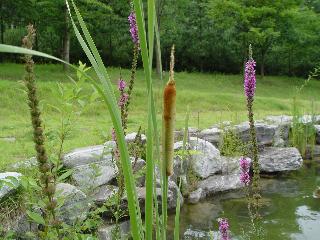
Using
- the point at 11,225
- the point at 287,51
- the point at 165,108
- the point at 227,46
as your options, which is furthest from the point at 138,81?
the point at 165,108

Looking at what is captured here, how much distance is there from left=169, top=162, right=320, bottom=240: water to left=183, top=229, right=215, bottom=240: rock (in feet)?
0.22

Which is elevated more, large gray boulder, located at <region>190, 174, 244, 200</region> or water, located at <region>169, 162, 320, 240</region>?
large gray boulder, located at <region>190, 174, 244, 200</region>

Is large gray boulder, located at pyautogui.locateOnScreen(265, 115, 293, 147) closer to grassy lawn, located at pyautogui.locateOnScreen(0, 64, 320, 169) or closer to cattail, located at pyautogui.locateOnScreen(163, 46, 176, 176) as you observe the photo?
grassy lawn, located at pyautogui.locateOnScreen(0, 64, 320, 169)

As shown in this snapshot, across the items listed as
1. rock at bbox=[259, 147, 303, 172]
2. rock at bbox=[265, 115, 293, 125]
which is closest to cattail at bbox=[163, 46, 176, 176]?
rock at bbox=[259, 147, 303, 172]

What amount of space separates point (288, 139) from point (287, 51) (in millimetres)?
17960

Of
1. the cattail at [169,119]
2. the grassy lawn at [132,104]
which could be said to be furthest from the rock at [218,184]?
the cattail at [169,119]

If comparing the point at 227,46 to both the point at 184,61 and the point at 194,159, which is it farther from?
the point at 194,159

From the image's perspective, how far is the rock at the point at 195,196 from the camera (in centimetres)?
764

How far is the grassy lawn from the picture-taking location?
7316mm

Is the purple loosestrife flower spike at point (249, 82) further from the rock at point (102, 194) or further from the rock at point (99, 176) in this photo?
the rock at point (102, 194)

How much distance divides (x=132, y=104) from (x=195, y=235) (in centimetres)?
898

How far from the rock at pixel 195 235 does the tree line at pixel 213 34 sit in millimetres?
17515

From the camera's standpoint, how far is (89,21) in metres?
23.1

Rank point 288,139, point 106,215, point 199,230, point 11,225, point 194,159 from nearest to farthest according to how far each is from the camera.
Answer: point 11,225, point 106,215, point 199,230, point 194,159, point 288,139
